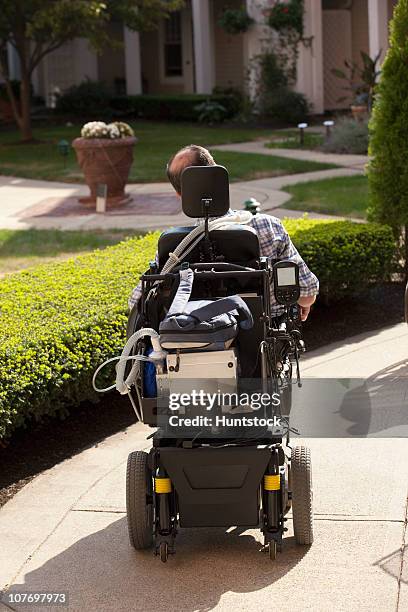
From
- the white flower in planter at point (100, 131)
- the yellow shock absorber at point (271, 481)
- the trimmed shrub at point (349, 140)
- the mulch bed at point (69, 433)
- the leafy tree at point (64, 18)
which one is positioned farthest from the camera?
the leafy tree at point (64, 18)

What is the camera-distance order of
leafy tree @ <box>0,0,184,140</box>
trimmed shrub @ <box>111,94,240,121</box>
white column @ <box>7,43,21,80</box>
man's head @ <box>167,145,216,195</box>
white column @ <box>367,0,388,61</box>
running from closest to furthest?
man's head @ <box>167,145,216,195</box> < leafy tree @ <box>0,0,184,140</box> < white column @ <box>367,0,388,61</box> < trimmed shrub @ <box>111,94,240,121</box> < white column @ <box>7,43,21,80</box>

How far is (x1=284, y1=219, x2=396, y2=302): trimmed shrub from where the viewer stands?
7660mm

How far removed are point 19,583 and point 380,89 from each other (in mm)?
5659

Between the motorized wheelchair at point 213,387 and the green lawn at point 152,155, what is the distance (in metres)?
11.8

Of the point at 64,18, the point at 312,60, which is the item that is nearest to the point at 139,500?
the point at 64,18

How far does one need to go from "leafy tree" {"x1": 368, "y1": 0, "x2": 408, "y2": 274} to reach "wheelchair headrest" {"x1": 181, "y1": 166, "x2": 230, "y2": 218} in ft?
14.7

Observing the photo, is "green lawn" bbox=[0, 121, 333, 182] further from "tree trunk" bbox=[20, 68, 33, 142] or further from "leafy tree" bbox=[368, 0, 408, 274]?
"leafy tree" bbox=[368, 0, 408, 274]

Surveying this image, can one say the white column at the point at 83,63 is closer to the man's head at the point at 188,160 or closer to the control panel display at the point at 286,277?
the man's head at the point at 188,160

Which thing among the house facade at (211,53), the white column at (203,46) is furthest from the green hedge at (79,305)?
the white column at (203,46)

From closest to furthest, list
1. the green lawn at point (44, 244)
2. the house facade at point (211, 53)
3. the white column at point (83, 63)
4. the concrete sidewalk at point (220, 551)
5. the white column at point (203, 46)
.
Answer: the concrete sidewalk at point (220, 551), the green lawn at point (44, 244), the house facade at point (211, 53), the white column at point (203, 46), the white column at point (83, 63)

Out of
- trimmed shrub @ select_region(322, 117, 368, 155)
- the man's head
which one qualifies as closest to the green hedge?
the man's head

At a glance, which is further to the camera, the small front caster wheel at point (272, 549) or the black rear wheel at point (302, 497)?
the black rear wheel at point (302, 497)

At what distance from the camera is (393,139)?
27.7 ft

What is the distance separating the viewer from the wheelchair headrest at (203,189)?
4.15 metres
